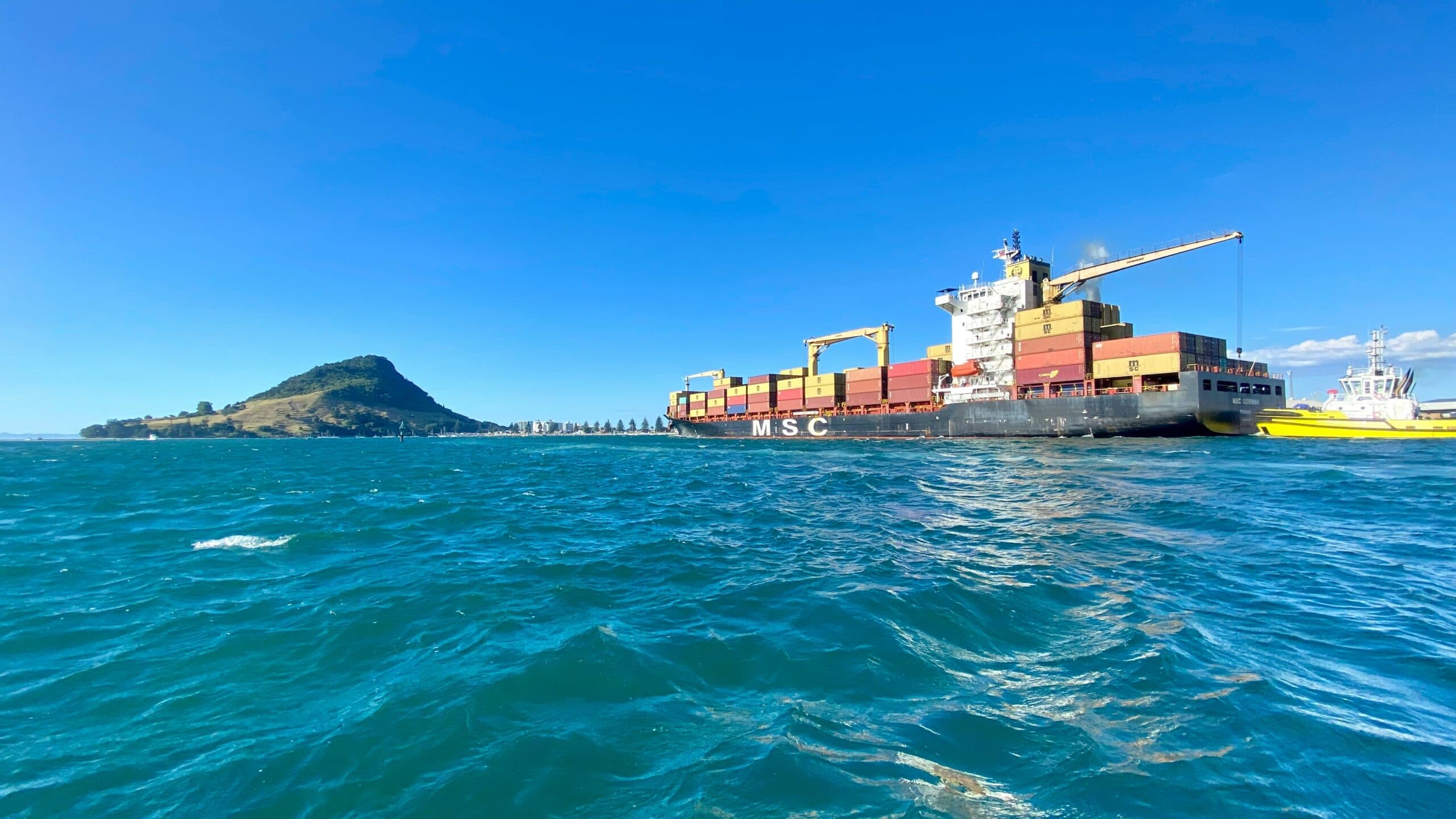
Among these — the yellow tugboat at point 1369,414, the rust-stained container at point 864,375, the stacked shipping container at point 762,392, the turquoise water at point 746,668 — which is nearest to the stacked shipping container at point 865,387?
the rust-stained container at point 864,375

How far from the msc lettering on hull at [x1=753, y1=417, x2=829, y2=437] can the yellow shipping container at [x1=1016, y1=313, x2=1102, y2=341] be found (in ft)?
81.7

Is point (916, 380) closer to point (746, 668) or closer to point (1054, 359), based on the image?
point (1054, 359)

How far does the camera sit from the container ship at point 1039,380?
46.9 meters

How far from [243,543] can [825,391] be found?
69.6 m

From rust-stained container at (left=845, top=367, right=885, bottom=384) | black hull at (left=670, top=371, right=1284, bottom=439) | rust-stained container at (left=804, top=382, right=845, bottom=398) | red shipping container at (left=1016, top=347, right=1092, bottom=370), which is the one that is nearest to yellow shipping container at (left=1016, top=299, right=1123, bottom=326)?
red shipping container at (left=1016, top=347, right=1092, bottom=370)

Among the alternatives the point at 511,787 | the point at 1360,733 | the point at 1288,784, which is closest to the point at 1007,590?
the point at 1360,733

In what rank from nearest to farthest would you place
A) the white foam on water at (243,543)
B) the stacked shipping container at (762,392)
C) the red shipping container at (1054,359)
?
1. the white foam on water at (243,543)
2. the red shipping container at (1054,359)
3. the stacked shipping container at (762,392)

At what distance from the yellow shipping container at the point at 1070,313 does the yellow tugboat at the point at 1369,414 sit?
50.1 ft

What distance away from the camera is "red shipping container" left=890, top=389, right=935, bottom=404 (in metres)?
66.2

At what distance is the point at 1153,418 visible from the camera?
46531mm

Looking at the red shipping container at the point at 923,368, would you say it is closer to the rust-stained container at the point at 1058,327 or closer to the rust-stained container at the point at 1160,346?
the rust-stained container at the point at 1058,327

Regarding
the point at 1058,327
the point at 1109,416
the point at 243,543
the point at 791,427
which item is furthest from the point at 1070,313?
the point at 243,543

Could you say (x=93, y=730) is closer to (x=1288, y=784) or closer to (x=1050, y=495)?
(x=1288, y=784)

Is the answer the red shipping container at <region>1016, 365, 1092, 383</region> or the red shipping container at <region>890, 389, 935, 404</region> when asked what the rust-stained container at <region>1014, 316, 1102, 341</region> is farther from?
the red shipping container at <region>890, 389, 935, 404</region>
